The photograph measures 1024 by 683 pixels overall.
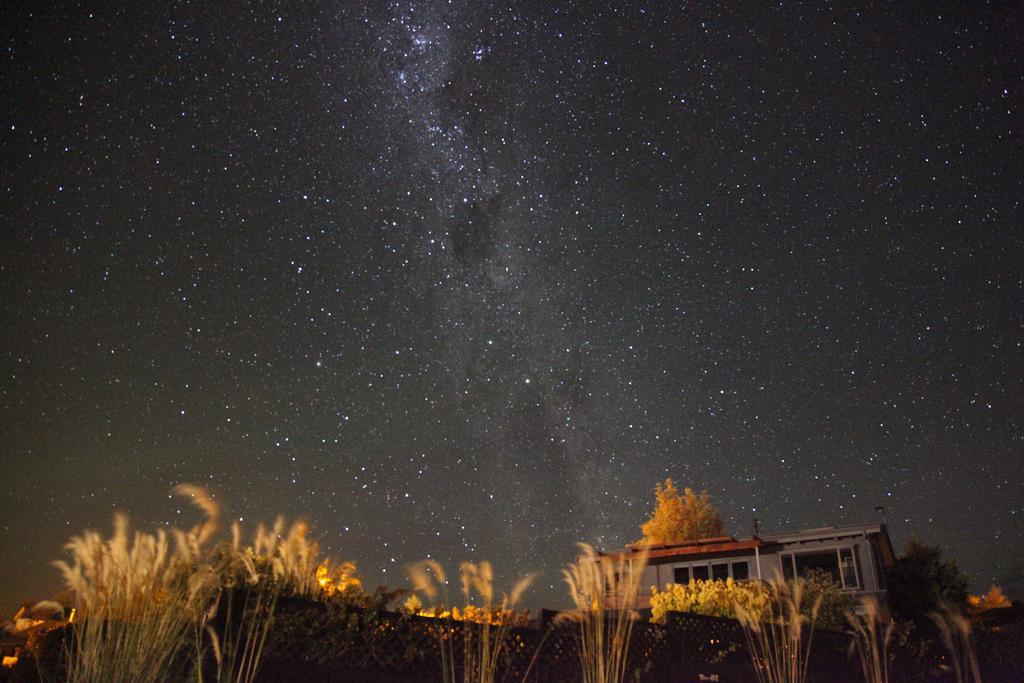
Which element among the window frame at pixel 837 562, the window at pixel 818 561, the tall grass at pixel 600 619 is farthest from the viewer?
the window at pixel 818 561

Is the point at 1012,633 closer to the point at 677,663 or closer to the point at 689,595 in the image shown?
the point at 689,595

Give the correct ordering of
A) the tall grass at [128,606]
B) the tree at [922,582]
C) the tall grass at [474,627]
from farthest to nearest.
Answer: the tree at [922,582] < the tall grass at [474,627] < the tall grass at [128,606]

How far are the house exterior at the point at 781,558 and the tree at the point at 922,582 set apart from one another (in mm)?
6537

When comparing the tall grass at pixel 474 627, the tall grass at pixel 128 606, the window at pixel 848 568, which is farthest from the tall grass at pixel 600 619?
the window at pixel 848 568

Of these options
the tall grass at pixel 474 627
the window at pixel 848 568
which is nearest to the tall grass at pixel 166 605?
the tall grass at pixel 474 627

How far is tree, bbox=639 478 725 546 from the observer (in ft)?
126

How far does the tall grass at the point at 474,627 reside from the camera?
6816 mm

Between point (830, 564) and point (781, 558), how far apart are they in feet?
4.61

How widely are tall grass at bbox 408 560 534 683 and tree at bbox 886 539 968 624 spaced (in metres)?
24.7

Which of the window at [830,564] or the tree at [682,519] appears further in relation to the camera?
the tree at [682,519]

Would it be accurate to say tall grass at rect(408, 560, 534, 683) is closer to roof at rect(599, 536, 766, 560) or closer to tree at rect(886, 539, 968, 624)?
roof at rect(599, 536, 766, 560)

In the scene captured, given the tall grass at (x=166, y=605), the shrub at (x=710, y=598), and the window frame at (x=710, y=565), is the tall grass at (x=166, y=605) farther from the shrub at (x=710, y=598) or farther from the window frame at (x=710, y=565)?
the window frame at (x=710, y=565)

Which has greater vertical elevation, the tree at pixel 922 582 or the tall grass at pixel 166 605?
the tree at pixel 922 582

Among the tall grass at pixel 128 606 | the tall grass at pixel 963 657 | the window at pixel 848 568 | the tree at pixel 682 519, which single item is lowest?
the tall grass at pixel 963 657
